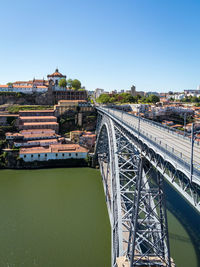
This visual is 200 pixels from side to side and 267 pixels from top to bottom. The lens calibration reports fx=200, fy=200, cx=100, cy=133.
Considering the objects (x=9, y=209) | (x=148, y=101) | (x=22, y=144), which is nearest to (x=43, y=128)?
(x=22, y=144)

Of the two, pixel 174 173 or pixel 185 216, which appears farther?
pixel 185 216

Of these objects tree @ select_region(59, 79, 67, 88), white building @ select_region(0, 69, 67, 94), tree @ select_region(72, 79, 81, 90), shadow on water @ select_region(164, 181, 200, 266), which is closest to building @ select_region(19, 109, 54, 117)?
white building @ select_region(0, 69, 67, 94)

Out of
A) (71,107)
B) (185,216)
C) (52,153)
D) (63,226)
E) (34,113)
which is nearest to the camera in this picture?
(63,226)

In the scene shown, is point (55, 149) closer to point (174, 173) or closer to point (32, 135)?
point (32, 135)

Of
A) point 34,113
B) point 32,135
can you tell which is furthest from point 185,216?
point 34,113

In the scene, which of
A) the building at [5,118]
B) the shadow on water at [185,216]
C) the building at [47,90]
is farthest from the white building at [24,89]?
the shadow on water at [185,216]
